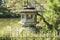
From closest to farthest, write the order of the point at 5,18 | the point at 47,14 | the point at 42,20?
the point at 47,14 → the point at 42,20 → the point at 5,18

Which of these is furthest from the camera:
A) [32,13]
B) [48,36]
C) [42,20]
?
[32,13]

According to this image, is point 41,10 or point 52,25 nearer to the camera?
point 52,25

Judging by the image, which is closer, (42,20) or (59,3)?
(59,3)

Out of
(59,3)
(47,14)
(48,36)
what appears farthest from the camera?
(47,14)

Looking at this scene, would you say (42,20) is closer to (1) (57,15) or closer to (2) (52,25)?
(2) (52,25)

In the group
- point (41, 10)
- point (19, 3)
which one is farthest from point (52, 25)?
point (19, 3)

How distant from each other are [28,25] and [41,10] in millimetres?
1528

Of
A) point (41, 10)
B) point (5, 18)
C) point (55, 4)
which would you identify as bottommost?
point (5, 18)

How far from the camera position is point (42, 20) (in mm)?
4855

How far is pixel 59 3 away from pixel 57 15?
325 millimetres

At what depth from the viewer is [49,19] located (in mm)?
4520

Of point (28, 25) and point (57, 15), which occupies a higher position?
point (57, 15)

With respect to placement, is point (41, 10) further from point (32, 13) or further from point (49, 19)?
point (32, 13)

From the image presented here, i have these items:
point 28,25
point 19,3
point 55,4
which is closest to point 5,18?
point 28,25
